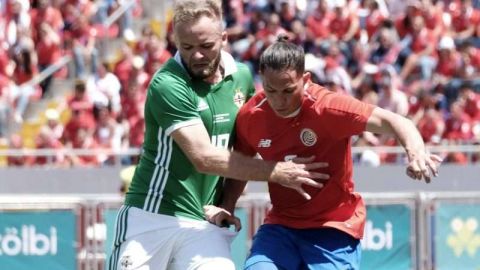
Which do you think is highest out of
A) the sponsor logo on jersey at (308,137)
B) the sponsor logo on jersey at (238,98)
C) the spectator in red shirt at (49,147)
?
the sponsor logo on jersey at (238,98)

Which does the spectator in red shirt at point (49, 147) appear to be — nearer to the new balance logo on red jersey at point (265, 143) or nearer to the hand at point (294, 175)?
the new balance logo on red jersey at point (265, 143)

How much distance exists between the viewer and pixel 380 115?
6.27m

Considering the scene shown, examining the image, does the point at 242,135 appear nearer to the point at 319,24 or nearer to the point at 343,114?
the point at 343,114

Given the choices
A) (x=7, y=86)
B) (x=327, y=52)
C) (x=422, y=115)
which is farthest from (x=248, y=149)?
(x=7, y=86)

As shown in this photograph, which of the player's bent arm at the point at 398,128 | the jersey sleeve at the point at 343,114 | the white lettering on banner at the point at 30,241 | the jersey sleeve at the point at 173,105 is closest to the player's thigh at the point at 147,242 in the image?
the jersey sleeve at the point at 173,105

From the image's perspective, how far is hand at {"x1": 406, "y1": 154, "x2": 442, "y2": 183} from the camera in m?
5.91

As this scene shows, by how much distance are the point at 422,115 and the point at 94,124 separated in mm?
4510

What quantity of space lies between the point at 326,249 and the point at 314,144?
0.58m

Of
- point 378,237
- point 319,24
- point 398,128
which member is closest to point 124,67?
point 319,24

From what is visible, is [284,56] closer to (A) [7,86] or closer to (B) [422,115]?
(B) [422,115]

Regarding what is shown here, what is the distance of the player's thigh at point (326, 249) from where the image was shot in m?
6.63

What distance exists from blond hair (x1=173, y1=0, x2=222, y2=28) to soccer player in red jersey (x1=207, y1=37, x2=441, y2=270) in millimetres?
340

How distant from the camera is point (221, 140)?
6633 mm

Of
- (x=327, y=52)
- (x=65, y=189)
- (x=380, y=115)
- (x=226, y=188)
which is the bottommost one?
(x=65, y=189)
